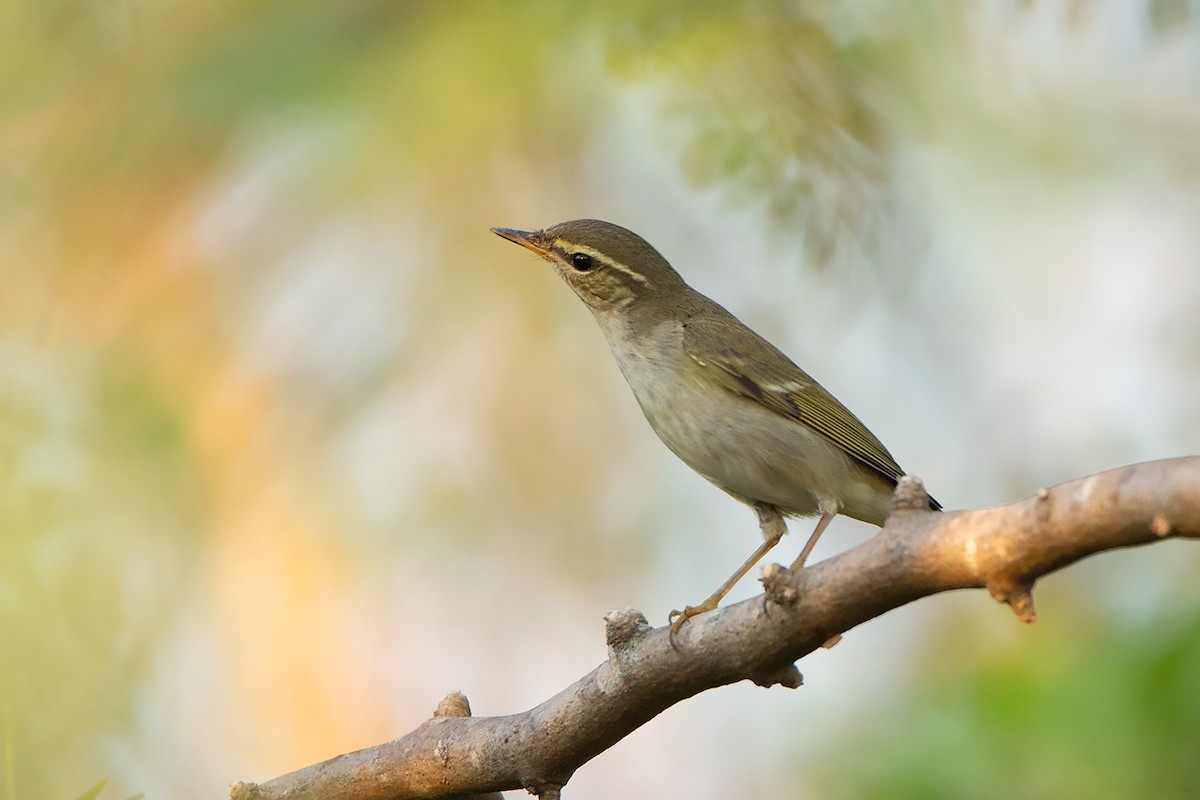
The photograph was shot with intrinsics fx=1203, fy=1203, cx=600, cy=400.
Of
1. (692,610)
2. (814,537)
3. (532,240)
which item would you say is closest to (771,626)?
(692,610)

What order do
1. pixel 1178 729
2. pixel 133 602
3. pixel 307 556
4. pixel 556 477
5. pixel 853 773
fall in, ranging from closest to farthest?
pixel 133 602
pixel 1178 729
pixel 853 773
pixel 307 556
pixel 556 477

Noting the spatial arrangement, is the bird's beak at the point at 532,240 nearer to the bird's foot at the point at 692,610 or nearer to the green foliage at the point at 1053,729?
the bird's foot at the point at 692,610

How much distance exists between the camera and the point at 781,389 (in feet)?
A: 13.5

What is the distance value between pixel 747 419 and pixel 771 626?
1.57 metres

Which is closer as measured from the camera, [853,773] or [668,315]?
[853,773]

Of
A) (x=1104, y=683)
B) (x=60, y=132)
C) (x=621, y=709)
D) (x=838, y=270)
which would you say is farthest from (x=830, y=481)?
(x=60, y=132)

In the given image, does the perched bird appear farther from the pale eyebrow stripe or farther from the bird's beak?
the bird's beak

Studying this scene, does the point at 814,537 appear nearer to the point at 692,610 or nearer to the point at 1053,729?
the point at 692,610

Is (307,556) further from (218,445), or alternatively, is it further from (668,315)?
(668,315)

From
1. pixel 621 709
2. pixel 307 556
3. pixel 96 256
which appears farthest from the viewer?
pixel 307 556

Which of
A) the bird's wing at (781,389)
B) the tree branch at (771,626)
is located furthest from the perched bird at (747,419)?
the tree branch at (771,626)

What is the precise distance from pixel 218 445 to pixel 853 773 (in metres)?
2.95

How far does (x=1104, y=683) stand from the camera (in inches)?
126

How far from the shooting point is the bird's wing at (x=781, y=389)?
401 centimetres
